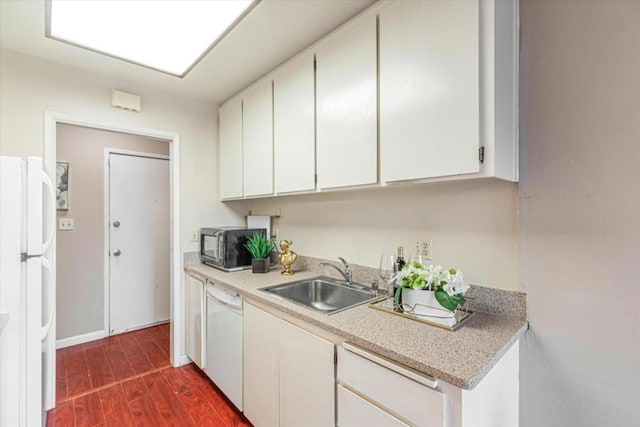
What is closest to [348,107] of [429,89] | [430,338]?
[429,89]

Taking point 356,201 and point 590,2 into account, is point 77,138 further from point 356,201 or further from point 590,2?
point 590,2

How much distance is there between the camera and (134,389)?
2.16 metres

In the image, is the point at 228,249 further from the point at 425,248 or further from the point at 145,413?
the point at 425,248

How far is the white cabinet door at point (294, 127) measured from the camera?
1.75 metres

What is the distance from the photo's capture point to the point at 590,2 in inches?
43.0

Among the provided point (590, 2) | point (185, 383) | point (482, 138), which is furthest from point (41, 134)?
point (590, 2)

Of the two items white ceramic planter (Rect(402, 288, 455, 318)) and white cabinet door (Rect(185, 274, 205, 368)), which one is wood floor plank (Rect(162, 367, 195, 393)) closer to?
white cabinet door (Rect(185, 274, 205, 368))

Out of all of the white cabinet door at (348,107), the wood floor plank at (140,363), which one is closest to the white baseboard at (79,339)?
the wood floor plank at (140,363)

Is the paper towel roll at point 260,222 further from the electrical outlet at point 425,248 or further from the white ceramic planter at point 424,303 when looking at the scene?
the white ceramic planter at point 424,303

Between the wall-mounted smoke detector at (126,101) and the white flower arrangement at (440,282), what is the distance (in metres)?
2.27

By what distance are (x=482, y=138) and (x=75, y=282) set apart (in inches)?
140

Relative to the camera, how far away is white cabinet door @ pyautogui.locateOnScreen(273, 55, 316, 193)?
1.75 m

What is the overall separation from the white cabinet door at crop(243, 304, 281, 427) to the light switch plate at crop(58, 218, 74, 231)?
2269mm

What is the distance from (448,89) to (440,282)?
746 mm
